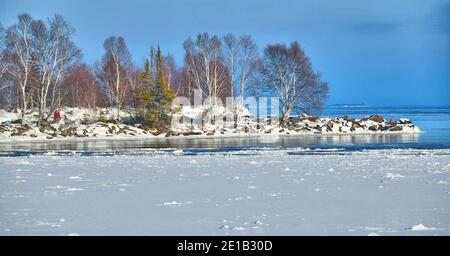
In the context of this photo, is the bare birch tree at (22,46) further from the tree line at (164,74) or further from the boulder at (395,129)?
the boulder at (395,129)

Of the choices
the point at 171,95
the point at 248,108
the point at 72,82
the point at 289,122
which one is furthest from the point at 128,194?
the point at 72,82

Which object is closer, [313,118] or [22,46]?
[22,46]

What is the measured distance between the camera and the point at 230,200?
29.6 ft

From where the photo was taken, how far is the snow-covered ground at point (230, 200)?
22.6ft

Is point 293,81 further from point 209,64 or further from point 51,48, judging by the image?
point 51,48

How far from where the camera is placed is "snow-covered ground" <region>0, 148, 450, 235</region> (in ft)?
22.6

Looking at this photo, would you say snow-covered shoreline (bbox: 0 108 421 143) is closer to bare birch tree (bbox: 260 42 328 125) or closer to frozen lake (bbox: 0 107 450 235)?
bare birch tree (bbox: 260 42 328 125)

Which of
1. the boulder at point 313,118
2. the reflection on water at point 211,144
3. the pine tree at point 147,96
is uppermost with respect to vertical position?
the pine tree at point 147,96

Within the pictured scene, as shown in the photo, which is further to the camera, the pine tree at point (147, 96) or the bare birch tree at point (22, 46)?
the pine tree at point (147, 96)

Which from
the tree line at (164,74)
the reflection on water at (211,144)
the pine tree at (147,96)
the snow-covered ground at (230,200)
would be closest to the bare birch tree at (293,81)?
the tree line at (164,74)

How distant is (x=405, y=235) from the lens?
6.31 metres

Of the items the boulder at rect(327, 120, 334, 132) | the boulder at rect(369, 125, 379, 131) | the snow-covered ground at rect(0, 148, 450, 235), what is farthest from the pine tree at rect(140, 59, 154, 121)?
the snow-covered ground at rect(0, 148, 450, 235)

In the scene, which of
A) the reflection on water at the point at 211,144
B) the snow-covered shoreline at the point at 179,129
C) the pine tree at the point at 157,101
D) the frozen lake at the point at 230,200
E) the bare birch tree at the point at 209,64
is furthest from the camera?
the bare birch tree at the point at 209,64

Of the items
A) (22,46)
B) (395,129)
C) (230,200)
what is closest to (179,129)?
(22,46)
